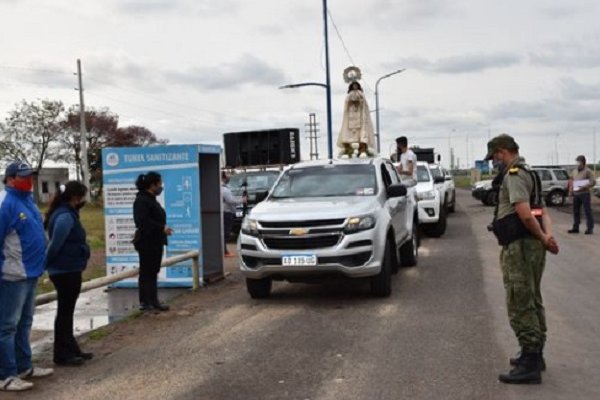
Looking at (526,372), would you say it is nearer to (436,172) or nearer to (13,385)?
(13,385)

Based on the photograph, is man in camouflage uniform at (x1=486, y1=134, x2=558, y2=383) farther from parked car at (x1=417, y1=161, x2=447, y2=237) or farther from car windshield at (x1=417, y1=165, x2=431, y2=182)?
car windshield at (x1=417, y1=165, x2=431, y2=182)

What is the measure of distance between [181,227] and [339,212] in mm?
3025

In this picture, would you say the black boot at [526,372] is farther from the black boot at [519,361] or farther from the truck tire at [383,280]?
the truck tire at [383,280]

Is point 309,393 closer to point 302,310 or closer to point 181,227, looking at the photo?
point 302,310

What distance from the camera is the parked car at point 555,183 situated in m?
30.3

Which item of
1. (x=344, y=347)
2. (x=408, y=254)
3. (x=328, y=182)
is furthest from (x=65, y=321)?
(x=408, y=254)

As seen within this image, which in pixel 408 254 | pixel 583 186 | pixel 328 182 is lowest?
pixel 408 254

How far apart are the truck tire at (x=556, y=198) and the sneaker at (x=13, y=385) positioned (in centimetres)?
2817

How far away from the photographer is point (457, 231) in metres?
18.6

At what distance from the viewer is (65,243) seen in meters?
6.33

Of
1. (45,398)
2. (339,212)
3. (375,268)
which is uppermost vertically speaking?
(339,212)

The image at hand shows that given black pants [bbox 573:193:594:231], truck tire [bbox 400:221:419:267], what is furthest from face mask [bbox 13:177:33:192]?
black pants [bbox 573:193:594:231]

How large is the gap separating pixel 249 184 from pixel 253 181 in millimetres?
214

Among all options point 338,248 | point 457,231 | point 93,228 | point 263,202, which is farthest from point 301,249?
point 93,228
